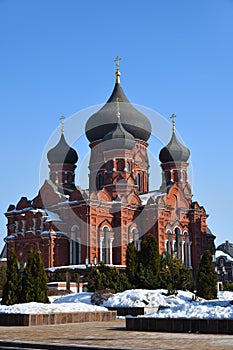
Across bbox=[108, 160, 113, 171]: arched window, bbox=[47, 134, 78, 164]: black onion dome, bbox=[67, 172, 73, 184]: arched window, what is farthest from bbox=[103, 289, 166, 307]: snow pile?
bbox=[47, 134, 78, 164]: black onion dome

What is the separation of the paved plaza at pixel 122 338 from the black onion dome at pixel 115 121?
115 ft

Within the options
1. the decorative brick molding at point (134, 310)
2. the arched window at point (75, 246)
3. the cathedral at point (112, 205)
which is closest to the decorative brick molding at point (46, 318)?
the decorative brick molding at point (134, 310)

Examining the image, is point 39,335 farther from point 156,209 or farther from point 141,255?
point 156,209

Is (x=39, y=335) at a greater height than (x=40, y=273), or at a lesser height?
lesser

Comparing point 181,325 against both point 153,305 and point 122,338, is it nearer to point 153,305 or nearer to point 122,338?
point 122,338

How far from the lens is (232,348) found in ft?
27.3

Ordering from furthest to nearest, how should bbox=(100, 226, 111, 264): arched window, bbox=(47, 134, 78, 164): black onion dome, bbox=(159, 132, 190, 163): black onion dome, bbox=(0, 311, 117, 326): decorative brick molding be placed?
bbox=(159, 132, 190, 163): black onion dome → bbox=(47, 134, 78, 164): black onion dome → bbox=(100, 226, 111, 264): arched window → bbox=(0, 311, 117, 326): decorative brick molding

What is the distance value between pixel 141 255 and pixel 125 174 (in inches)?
788

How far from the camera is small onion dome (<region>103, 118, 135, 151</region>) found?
146 ft

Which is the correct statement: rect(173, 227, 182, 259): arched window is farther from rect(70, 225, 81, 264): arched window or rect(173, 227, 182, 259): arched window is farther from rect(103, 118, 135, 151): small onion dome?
rect(70, 225, 81, 264): arched window

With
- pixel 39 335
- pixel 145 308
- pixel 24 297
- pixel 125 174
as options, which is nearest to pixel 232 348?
pixel 39 335

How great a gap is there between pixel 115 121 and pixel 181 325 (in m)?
35.8

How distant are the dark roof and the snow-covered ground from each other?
129ft

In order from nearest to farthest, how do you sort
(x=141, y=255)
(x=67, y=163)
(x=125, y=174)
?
1. (x=141, y=255)
2. (x=125, y=174)
3. (x=67, y=163)
